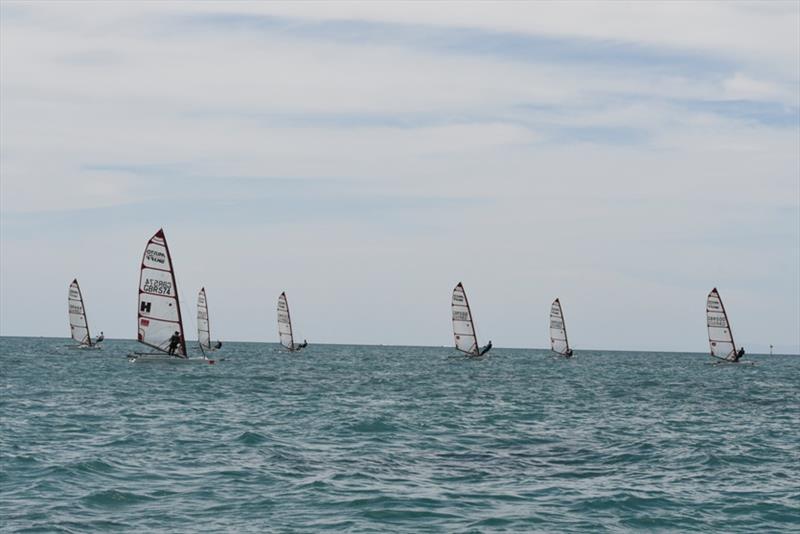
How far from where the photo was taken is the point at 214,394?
146 feet

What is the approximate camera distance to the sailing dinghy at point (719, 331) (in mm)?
99812

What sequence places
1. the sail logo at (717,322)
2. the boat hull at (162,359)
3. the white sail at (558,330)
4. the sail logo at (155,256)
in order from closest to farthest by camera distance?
the sail logo at (155,256)
the boat hull at (162,359)
the sail logo at (717,322)
the white sail at (558,330)

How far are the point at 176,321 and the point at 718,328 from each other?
63.7 metres

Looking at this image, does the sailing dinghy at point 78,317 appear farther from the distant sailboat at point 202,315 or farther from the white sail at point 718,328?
the white sail at point 718,328

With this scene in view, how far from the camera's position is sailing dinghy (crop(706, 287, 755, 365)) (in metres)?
99.8

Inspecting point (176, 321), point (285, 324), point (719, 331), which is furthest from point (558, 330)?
point (176, 321)

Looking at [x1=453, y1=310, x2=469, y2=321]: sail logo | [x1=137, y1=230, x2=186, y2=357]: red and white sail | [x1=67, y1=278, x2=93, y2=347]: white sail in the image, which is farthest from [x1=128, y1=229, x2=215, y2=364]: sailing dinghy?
[x1=67, y1=278, x2=93, y2=347]: white sail

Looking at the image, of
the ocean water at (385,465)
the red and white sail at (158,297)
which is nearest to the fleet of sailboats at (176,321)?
the red and white sail at (158,297)

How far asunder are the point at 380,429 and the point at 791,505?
14.4 metres

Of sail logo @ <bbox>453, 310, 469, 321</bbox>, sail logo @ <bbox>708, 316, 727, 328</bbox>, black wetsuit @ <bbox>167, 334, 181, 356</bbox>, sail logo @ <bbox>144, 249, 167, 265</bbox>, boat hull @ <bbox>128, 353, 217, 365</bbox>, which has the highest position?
sail logo @ <bbox>144, 249, 167, 265</bbox>

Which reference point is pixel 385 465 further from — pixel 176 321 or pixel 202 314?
pixel 202 314

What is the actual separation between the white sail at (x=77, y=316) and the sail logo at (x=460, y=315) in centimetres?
4252

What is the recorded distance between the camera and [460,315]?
100188mm

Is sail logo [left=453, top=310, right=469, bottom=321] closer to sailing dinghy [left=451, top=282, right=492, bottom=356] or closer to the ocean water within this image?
sailing dinghy [left=451, top=282, right=492, bottom=356]
